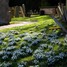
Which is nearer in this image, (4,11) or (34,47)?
(34,47)

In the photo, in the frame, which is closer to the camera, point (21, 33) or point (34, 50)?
point (34, 50)

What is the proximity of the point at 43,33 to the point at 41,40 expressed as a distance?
117 centimetres

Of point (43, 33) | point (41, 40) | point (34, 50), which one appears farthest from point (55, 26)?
point (34, 50)

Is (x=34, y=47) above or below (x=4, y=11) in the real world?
below

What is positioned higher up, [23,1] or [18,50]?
[23,1]

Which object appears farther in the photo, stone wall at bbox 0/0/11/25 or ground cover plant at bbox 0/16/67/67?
stone wall at bbox 0/0/11/25

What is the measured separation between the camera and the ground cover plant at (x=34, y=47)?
41.9ft

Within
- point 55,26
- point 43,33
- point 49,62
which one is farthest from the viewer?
point 55,26

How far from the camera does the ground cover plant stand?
Answer: 503 inches

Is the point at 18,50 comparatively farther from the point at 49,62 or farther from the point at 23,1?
the point at 23,1

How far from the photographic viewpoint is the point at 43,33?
16125 mm

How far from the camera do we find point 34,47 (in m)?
14.4

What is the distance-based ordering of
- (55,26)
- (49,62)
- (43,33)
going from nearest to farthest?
(49,62)
(43,33)
(55,26)

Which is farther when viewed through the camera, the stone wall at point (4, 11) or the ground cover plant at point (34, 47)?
the stone wall at point (4, 11)
